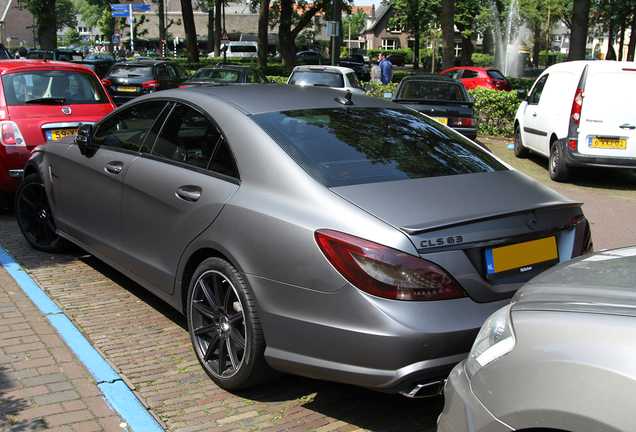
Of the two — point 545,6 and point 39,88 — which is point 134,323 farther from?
point 545,6

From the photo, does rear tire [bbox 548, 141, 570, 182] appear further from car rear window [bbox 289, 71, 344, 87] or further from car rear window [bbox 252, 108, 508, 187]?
car rear window [bbox 252, 108, 508, 187]

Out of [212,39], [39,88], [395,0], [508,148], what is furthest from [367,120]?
[212,39]

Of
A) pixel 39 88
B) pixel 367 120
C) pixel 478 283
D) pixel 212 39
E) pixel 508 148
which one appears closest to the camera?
pixel 478 283

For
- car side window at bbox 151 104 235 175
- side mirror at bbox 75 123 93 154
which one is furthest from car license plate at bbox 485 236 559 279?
side mirror at bbox 75 123 93 154

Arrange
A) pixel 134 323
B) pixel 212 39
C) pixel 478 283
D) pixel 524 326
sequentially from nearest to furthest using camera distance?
pixel 524 326 < pixel 478 283 < pixel 134 323 < pixel 212 39

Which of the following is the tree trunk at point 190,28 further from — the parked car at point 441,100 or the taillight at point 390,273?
the taillight at point 390,273

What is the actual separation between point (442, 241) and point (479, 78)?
896 inches

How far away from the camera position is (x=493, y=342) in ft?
6.50

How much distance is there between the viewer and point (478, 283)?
2654 millimetres

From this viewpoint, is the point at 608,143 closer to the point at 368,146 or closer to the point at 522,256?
the point at 368,146

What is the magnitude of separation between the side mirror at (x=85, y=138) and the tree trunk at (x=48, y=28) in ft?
88.6

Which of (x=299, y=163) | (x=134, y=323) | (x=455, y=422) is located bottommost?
(x=134, y=323)

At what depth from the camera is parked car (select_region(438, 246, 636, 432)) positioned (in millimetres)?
1534

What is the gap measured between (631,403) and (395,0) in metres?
49.9
